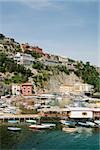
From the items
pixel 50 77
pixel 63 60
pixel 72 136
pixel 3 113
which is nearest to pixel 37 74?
pixel 50 77

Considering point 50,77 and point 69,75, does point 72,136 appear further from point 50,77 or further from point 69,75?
point 69,75

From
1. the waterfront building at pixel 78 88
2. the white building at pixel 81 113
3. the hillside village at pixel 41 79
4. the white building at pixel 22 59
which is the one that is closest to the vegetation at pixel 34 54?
the hillside village at pixel 41 79

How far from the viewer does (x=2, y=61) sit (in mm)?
13703

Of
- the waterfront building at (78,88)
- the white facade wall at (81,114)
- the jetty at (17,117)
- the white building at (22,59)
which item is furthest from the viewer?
the white building at (22,59)

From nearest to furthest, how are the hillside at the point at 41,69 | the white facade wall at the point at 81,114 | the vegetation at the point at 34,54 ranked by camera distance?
the white facade wall at the point at 81,114 → the hillside at the point at 41,69 → the vegetation at the point at 34,54

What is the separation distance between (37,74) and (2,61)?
1.29 m

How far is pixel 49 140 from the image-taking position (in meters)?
5.70

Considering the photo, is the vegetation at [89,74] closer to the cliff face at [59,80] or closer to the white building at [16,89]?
the cliff face at [59,80]

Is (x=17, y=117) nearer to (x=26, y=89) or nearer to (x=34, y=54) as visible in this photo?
(x=26, y=89)

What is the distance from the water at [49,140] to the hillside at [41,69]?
615cm

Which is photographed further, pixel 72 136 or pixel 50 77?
pixel 50 77

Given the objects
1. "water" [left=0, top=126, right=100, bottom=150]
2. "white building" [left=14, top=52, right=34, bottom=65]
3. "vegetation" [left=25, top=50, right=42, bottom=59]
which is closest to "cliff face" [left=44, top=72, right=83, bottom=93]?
"white building" [left=14, top=52, right=34, bottom=65]

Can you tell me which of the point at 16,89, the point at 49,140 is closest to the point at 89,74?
the point at 16,89

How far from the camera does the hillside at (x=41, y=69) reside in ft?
44.1
